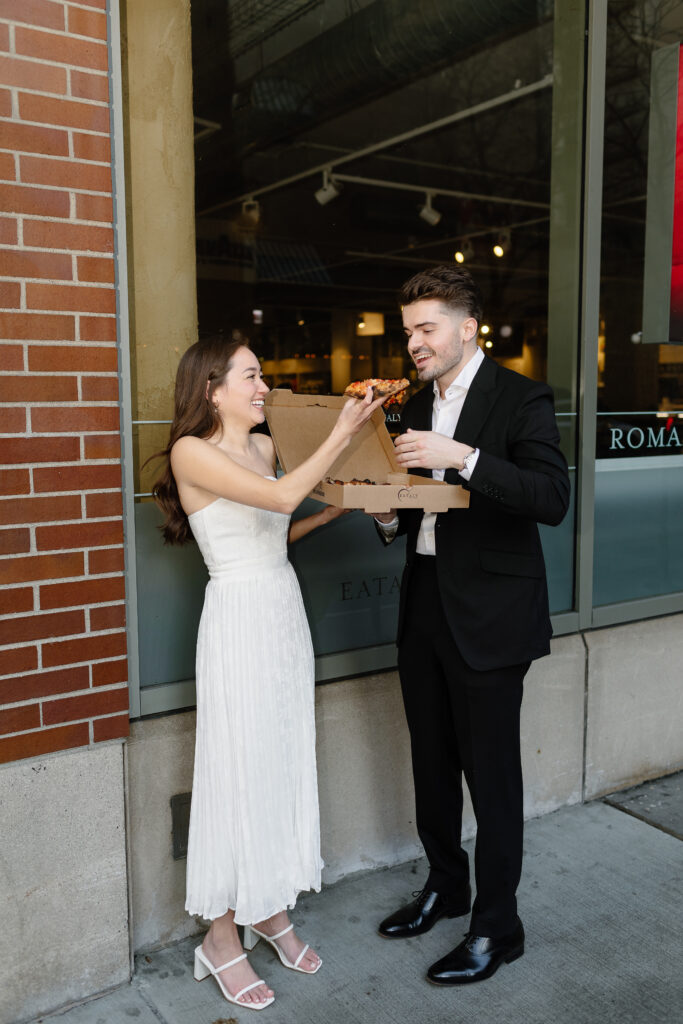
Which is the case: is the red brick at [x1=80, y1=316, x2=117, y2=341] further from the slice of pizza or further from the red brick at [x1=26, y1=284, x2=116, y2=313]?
the slice of pizza

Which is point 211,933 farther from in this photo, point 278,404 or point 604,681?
point 604,681

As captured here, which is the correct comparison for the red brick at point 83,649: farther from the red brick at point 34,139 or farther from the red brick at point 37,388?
the red brick at point 34,139

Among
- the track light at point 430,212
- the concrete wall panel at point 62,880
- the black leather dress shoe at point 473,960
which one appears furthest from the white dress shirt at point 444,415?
the track light at point 430,212

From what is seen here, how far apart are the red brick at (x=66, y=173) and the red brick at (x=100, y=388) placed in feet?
1.85

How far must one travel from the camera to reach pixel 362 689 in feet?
11.8

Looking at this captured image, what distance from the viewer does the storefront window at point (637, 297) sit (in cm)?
430

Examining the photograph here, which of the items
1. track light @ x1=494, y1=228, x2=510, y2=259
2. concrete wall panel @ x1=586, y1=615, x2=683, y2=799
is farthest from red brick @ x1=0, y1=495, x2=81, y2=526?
track light @ x1=494, y1=228, x2=510, y2=259

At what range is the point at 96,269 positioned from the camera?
2641 millimetres

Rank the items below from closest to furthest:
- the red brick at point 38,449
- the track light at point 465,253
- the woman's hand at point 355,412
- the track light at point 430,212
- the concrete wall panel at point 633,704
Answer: the woman's hand at point 355,412 < the red brick at point 38,449 < the concrete wall panel at point 633,704 < the track light at point 465,253 < the track light at point 430,212

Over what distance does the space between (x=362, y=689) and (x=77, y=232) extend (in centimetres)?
207

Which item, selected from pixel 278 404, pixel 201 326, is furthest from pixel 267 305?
pixel 278 404

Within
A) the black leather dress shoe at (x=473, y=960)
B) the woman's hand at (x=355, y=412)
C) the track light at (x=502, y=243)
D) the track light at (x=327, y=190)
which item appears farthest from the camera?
the track light at (x=327, y=190)

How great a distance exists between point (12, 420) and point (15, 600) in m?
0.53

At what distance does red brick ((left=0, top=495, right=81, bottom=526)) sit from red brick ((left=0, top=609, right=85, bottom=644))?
0.29 m
